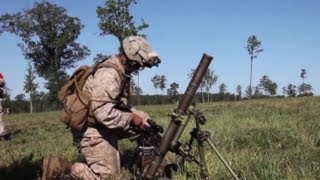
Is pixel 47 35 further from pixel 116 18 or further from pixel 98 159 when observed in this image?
pixel 98 159

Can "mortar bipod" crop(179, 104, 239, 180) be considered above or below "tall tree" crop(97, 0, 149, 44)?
below

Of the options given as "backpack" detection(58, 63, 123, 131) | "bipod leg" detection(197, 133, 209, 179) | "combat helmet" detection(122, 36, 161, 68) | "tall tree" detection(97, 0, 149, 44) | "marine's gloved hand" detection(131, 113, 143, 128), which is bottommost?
"bipod leg" detection(197, 133, 209, 179)

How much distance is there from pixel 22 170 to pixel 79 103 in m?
2.86

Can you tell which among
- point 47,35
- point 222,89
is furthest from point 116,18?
point 222,89

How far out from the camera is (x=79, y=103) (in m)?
7.18

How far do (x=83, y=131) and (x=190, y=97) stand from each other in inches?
126

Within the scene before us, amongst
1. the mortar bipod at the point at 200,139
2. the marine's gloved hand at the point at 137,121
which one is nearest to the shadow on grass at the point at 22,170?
Answer: the marine's gloved hand at the point at 137,121

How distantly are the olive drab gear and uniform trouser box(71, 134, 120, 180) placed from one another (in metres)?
0.30

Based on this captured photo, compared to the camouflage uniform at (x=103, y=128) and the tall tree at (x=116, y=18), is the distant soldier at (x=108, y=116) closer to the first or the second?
the camouflage uniform at (x=103, y=128)

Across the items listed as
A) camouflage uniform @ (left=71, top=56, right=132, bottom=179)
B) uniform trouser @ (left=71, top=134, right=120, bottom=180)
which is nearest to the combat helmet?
camouflage uniform @ (left=71, top=56, right=132, bottom=179)

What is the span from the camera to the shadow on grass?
886 centimetres

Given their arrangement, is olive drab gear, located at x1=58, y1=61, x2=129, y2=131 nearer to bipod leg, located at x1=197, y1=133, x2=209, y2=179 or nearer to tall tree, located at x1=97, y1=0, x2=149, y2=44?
bipod leg, located at x1=197, y1=133, x2=209, y2=179

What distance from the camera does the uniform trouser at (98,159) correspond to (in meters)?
7.41

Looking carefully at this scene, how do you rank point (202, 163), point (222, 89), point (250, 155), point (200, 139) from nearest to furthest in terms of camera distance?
1. point (200, 139)
2. point (202, 163)
3. point (250, 155)
4. point (222, 89)
